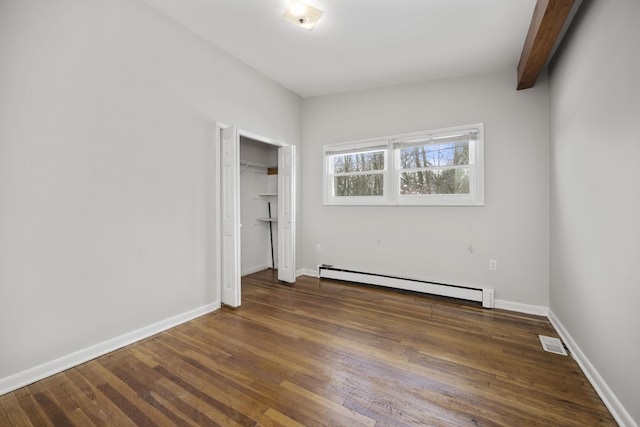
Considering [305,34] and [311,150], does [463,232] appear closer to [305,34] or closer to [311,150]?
[311,150]

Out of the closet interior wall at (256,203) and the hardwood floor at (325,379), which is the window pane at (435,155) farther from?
the closet interior wall at (256,203)

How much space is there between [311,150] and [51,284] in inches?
133

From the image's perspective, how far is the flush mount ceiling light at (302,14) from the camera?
218 centimetres

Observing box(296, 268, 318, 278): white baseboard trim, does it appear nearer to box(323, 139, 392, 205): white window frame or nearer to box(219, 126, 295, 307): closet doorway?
box(219, 126, 295, 307): closet doorway

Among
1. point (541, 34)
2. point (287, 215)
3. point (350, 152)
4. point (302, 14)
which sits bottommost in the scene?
point (287, 215)

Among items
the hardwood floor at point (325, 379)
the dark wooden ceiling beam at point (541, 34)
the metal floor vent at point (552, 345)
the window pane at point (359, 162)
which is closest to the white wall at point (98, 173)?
the hardwood floor at point (325, 379)

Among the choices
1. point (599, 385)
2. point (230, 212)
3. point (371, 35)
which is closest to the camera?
point (599, 385)

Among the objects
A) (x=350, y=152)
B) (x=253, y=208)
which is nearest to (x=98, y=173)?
(x=253, y=208)

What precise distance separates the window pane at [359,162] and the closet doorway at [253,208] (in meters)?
0.75

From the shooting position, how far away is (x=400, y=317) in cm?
276

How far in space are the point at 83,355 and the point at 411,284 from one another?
331 cm

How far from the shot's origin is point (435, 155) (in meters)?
3.42

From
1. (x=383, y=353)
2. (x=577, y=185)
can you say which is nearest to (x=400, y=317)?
(x=383, y=353)

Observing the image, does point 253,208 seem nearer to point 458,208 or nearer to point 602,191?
point 458,208
